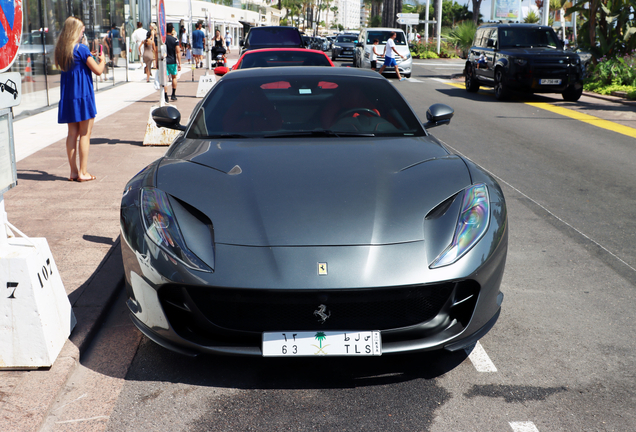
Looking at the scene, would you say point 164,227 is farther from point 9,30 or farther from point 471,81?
point 471,81

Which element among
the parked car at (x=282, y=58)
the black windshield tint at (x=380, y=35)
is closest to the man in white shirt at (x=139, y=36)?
the black windshield tint at (x=380, y=35)

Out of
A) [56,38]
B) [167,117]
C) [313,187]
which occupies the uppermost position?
[56,38]

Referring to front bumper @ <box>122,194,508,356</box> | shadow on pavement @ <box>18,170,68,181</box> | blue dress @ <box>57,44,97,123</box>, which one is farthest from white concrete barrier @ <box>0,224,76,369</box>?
shadow on pavement @ <box>18,170,68,181</box>

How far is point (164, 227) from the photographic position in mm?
2959

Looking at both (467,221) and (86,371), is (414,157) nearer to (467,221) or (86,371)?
(467,221)

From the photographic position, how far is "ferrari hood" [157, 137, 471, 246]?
9.45ft

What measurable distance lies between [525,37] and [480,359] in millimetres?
16360

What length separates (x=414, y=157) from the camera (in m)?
3.64

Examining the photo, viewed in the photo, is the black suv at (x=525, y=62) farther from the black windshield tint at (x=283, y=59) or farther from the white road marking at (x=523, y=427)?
the white road marking at (x=523, y=427)

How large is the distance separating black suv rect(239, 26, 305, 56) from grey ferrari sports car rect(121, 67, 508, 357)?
12364 mm

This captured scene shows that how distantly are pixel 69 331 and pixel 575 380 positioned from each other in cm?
256

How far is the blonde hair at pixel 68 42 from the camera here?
6.71 meters

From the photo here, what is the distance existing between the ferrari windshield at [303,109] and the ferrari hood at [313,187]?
274 mm

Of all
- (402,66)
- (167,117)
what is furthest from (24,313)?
(402,66)
